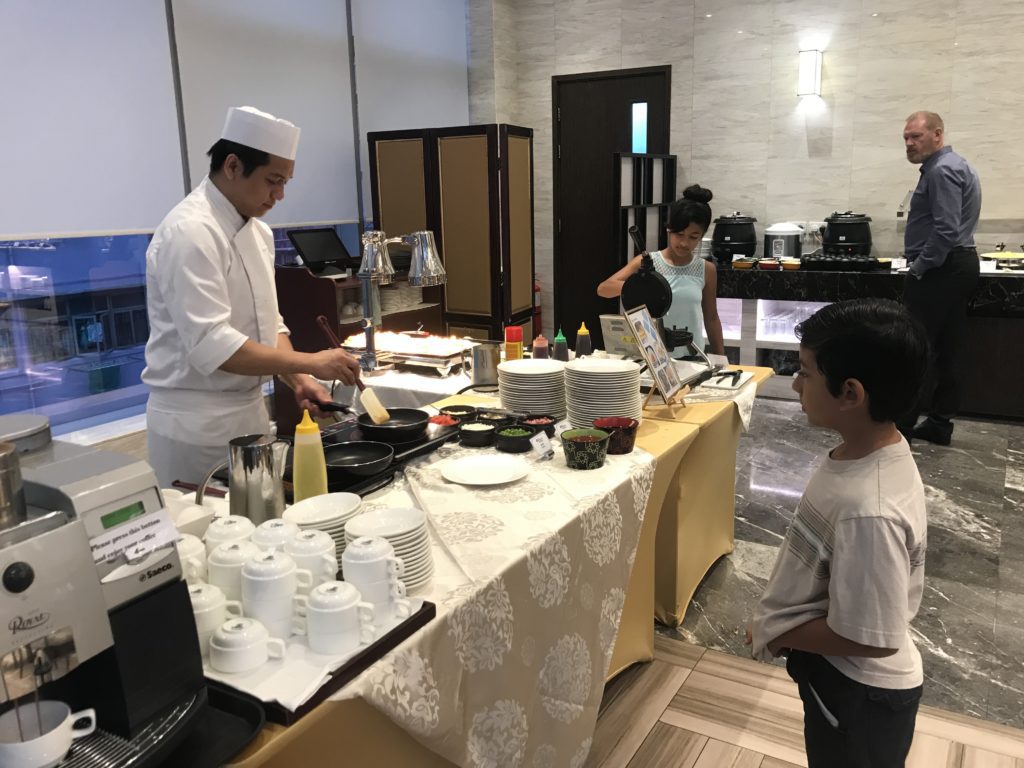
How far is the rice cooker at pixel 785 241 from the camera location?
5820 millimetres

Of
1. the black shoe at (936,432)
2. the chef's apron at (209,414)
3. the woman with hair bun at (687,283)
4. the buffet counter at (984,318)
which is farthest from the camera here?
the buffet counter at (984,318)

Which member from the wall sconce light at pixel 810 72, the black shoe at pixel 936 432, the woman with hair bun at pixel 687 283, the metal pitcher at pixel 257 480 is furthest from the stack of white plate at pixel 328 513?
the wall sconce light at pixel 810 72

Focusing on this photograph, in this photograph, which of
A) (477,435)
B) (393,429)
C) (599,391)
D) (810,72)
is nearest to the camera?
(393,429)

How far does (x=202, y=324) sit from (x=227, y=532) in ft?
3.00

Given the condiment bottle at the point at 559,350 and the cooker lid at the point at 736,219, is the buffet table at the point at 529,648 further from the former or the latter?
the cooker lid at the point at 736,219

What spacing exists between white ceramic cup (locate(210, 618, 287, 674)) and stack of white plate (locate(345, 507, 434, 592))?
24cm

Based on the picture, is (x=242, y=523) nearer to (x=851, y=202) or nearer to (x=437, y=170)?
(x=437, y=170)

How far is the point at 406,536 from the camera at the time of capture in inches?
53.5

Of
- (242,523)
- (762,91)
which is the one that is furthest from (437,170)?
(242,523)

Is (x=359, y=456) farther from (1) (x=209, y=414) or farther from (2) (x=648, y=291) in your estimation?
(2) (x=648, y=291)

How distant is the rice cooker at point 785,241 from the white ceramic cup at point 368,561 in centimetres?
512

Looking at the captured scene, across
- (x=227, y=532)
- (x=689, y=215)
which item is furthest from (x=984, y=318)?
(x=227, y=532)

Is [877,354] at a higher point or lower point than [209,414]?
higher

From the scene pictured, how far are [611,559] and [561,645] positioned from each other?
0.26m
